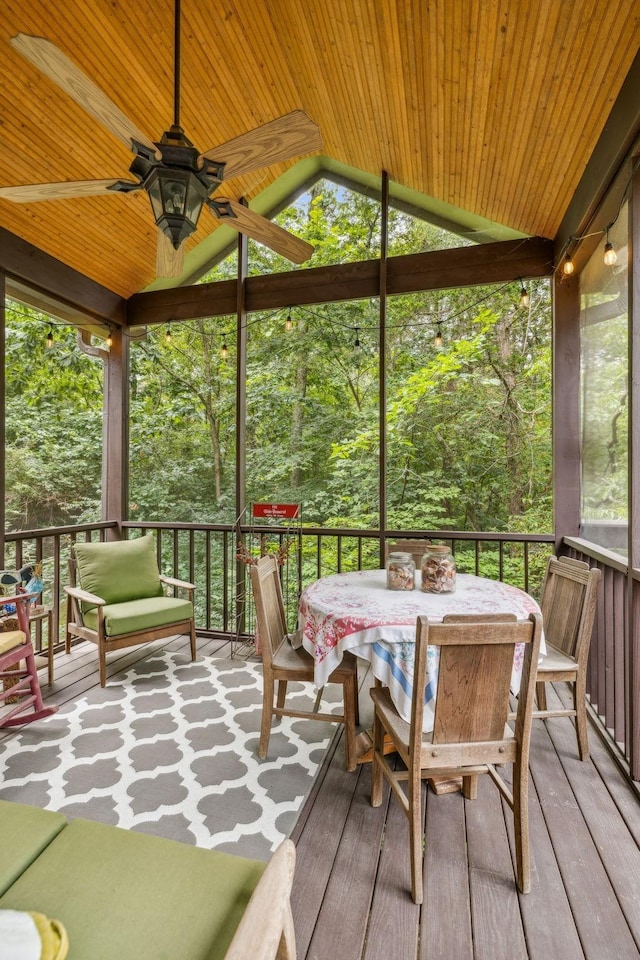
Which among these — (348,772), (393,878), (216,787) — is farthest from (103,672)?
(393,878)

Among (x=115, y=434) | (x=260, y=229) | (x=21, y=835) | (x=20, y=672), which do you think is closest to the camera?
(x=21, y=835)

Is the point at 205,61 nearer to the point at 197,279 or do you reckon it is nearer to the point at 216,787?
the point at 197,279

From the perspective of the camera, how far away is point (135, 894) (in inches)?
39.6

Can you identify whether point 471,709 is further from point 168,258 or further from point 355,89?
point 355,89

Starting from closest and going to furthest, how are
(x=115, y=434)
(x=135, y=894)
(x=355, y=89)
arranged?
(x=135, y=894) → (x=355, y=89) → (x=115, y=434)

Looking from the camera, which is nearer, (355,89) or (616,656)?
(616,656)

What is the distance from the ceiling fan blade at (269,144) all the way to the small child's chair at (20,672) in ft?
8.21

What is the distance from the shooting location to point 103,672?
125 inches

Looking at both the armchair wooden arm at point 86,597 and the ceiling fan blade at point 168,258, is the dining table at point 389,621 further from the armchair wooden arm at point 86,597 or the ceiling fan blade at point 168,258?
the ceiling fan blade at point 168,258

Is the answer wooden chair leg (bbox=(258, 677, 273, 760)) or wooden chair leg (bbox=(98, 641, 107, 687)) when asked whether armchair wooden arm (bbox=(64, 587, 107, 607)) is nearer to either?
wooden chair leg (bbox=(98, 641, 107, 687))

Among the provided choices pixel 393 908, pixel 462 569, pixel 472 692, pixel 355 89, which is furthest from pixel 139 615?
pixel 462 569

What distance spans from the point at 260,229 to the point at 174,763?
2.68m

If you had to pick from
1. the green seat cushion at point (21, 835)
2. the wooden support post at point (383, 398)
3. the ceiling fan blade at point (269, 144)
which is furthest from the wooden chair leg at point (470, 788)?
the ceiling fan blade at point (269, 144)

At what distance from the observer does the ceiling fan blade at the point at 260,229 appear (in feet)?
7.20
